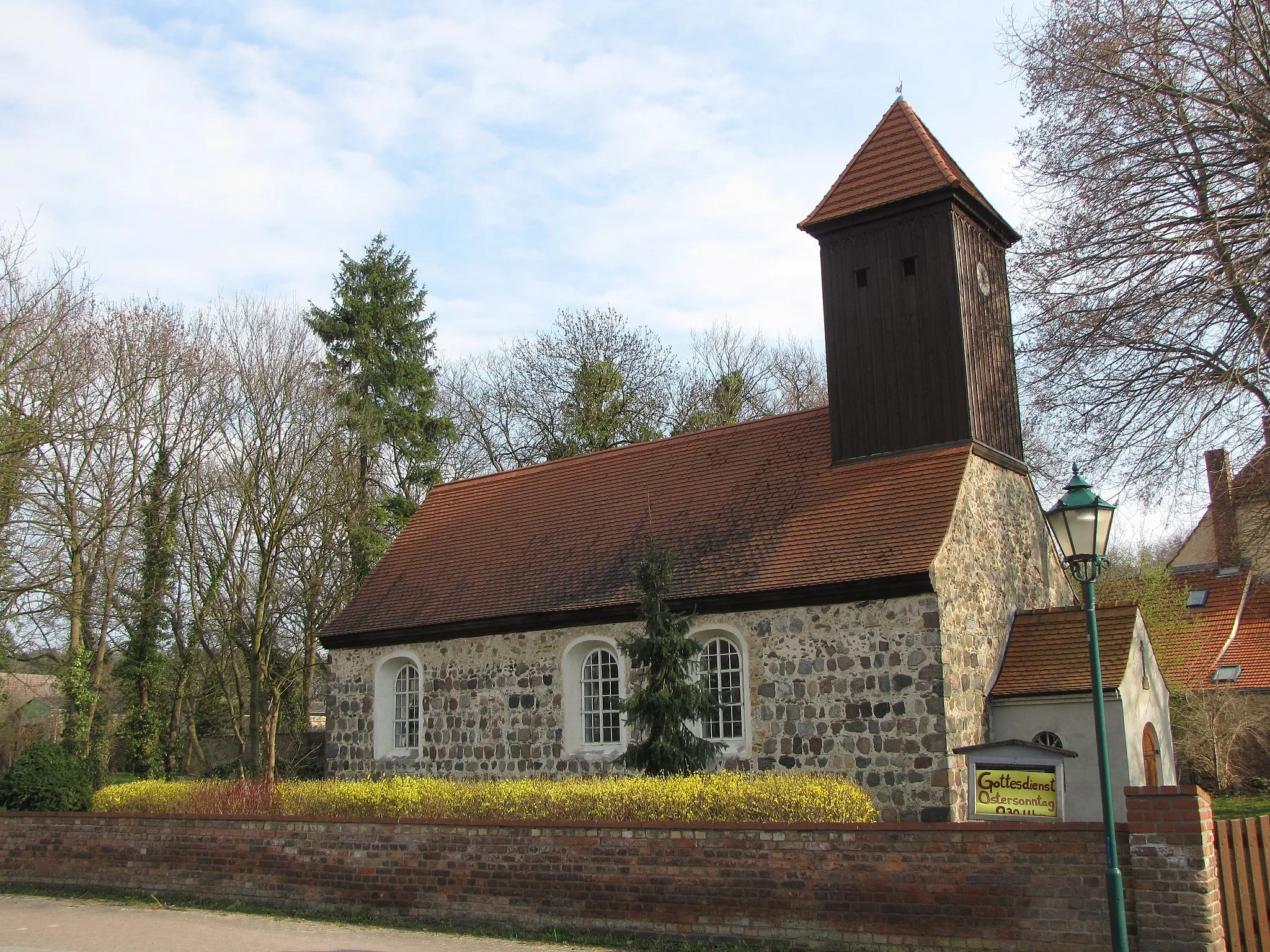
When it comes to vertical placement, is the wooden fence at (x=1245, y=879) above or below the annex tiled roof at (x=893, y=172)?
below

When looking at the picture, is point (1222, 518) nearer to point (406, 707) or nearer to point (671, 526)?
point (671, 526)

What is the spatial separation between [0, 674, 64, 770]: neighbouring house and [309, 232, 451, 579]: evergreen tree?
1016 cm

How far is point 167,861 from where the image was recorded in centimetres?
1358

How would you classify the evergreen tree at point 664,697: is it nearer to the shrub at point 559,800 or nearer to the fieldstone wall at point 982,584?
the shrub at point 559,800

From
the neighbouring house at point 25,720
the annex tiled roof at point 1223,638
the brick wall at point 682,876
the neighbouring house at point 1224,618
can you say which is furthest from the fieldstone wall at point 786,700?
the neighbouring house at point 25,720

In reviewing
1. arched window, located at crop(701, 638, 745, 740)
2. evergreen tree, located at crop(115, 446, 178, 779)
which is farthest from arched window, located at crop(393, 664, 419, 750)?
evergreen tree, located at crop(115, 446, 178, 779)

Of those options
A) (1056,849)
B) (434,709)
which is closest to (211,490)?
(434,709)

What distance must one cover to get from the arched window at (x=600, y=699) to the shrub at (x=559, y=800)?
3958 mm

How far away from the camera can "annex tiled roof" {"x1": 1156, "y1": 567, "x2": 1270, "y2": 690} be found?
24406 mm

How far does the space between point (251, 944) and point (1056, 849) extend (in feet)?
24.4

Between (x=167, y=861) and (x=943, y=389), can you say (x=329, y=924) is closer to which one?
(x=167, y=861)

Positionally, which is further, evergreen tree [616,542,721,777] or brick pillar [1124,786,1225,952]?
evergreen tree [616,542,721,777]

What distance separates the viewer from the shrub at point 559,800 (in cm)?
987

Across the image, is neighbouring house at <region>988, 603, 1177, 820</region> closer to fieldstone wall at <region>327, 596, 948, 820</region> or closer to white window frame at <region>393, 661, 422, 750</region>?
fieldstone wall at <region>327, 596, 948, 820</region>
